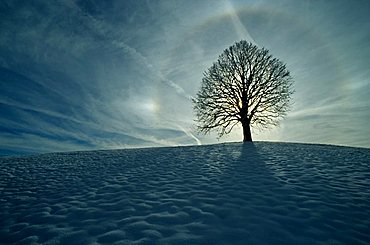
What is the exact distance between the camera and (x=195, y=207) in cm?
441

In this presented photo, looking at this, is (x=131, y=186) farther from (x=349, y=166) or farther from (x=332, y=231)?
(x=349, y=166)

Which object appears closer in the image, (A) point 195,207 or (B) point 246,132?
(A) point 195,207

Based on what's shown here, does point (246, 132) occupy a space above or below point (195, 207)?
above

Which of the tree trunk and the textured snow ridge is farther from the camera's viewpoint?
the tree trunk

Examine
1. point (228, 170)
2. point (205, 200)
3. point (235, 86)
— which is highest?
point (235, 86)

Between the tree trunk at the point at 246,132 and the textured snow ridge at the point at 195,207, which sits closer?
the textured snow ridge at the point at 195,207

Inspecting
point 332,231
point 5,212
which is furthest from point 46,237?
point 332,231

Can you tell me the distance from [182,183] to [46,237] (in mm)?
3588

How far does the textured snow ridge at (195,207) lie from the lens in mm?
3320

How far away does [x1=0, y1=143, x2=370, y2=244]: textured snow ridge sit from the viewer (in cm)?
332

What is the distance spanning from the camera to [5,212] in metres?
4.90

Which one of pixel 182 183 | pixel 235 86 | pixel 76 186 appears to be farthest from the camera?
pixel 235 86

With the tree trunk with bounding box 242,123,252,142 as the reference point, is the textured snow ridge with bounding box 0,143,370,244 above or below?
below

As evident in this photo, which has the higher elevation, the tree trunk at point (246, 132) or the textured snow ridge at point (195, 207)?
the tree trunk at point (246, 132)
